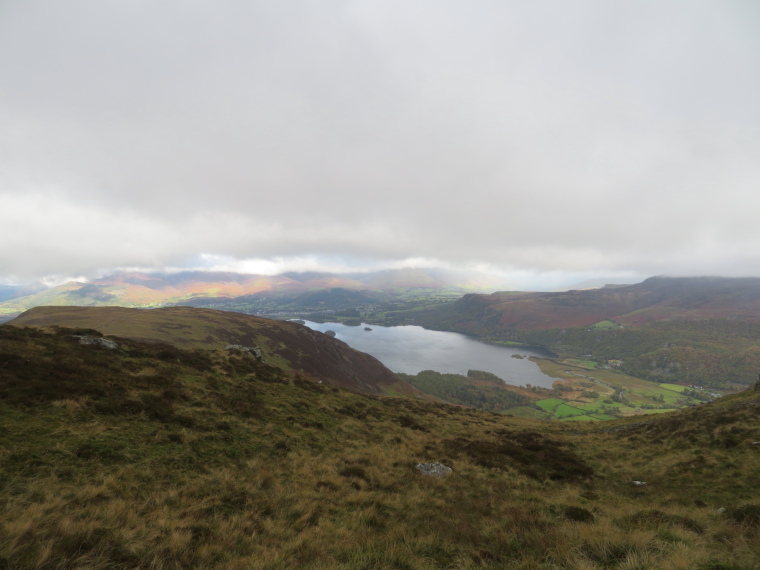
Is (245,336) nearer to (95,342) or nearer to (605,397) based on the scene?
(95,342)

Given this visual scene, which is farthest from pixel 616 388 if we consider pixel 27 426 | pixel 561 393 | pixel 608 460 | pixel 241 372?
pixel 27 426

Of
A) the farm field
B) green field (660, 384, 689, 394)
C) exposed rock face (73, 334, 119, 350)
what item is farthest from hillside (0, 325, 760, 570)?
green field (660, 384, 689, 394)

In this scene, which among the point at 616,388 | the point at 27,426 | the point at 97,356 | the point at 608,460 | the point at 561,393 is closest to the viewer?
the point at 27,426

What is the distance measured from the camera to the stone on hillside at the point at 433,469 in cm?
1334

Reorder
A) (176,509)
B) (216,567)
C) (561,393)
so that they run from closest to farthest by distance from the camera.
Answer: (216,567) → (176,509) → (561,393)

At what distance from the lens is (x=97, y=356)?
16797mm

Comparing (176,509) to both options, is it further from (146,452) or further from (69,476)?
(146,452)

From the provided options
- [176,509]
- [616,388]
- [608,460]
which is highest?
[176,509]

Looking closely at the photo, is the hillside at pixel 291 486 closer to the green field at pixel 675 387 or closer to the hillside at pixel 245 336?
the hillside at pixel 245 336

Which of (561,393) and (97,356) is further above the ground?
(97,356)

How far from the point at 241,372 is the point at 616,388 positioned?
206854 millimetres

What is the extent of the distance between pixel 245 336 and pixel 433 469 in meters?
62.6

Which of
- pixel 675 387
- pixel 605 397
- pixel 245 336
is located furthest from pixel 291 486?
pixel 675 387

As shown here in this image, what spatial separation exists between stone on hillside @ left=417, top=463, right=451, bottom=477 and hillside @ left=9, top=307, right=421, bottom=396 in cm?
4364
